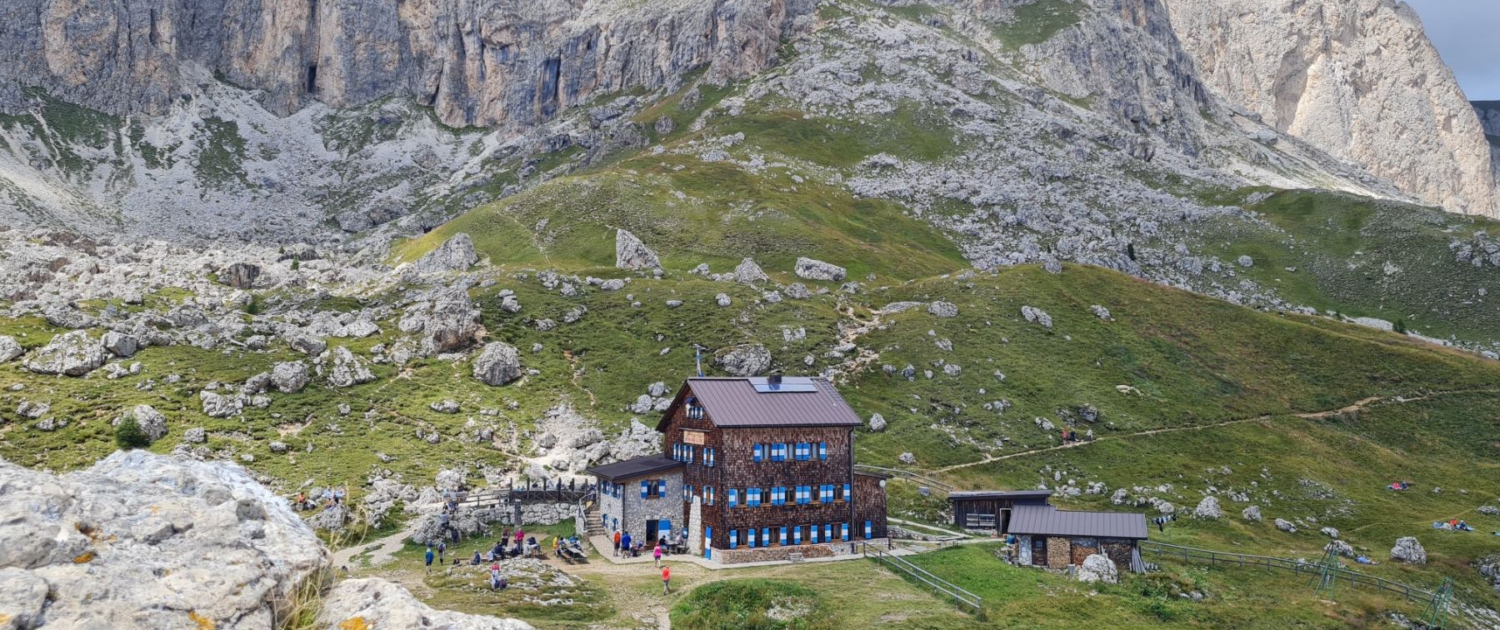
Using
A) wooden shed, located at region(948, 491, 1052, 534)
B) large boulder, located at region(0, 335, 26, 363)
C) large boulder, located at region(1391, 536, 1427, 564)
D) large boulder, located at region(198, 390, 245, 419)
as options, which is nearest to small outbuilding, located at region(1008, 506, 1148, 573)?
wooden shed, located at region(948, 491, 1052, 534)

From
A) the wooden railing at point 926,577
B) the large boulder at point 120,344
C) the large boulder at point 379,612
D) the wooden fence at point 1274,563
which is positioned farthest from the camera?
the large boulder at point 120,344

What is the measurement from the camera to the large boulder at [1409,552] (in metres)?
72.6

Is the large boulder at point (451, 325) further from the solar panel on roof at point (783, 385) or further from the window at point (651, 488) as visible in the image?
the solar panel on roof at point (783, 385)

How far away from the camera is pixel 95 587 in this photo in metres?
9.58

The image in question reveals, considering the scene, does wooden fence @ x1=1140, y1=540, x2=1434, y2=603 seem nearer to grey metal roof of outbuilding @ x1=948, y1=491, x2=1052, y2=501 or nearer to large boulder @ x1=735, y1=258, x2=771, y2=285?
grey metal roof of outbuilding @ x1=948, y1=491, x2=1052, y2=501

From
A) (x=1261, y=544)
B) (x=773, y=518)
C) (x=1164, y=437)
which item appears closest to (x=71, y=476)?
(x=773, y=518)

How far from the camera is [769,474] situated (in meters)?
61.4

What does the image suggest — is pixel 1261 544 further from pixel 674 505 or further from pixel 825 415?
pixel 674 505

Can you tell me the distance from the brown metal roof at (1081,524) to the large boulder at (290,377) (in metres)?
69.3

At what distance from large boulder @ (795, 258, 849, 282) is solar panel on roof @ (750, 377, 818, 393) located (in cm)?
7480

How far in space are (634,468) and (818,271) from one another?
8236 centimetres

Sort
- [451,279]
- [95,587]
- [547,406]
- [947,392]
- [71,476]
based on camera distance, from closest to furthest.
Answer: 1. [95,587]
2. [71,476]
3. [547,406]
4. [947,392]
5. [451,279]

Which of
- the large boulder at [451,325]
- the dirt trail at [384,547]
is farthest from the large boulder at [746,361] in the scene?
the dirt trail at [384,547]

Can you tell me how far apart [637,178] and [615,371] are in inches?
3325
